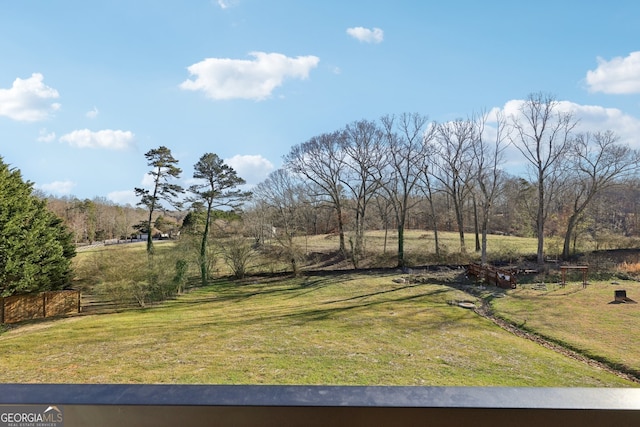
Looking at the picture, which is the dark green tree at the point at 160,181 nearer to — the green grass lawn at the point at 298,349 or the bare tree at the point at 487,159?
the green grass lawn at the point at 298,349

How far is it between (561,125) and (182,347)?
8.81m

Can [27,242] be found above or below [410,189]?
below

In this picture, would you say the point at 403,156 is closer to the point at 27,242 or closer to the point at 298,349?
the point at 298,349

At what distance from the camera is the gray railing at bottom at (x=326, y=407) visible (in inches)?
18.7

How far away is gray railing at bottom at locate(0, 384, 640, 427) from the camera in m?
0.47

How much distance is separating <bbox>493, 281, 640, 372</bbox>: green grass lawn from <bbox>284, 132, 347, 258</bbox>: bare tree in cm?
618

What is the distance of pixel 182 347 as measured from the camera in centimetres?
347

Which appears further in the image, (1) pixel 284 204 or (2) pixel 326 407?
(1) pixel 284 204

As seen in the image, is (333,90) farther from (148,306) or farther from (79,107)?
(148,306)

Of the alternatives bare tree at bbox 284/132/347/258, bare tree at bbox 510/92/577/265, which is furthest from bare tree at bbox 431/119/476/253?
bare tree at bbox 284/132/347/258

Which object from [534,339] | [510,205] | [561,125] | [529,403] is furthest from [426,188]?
[529,403]

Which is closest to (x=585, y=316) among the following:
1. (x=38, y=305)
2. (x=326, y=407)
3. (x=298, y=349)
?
(x=298, y=349)

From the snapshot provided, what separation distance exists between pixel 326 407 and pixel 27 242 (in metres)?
6.72

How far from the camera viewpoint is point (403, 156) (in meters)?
10.4
